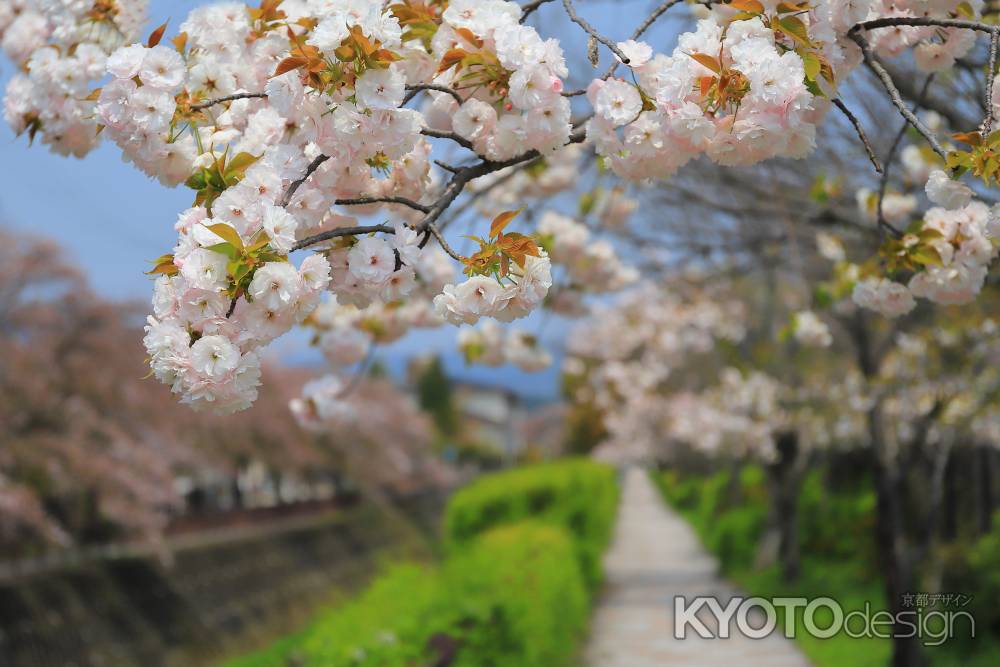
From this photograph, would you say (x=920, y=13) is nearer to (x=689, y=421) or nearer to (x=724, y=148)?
(x=724, y=148)

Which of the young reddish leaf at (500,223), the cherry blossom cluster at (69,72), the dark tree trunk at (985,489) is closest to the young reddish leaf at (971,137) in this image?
the young reddish leaf at (500,223)

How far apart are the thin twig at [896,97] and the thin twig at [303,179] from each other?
116cm

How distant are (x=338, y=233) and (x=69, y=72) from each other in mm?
1307

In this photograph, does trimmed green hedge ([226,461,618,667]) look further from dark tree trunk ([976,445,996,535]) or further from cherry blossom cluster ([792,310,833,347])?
dark tree trunk ([976,445,996,535])

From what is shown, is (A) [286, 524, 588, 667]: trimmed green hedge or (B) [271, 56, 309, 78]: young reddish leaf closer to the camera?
(B) [271, 56, 309, 78]: young reddish leaf

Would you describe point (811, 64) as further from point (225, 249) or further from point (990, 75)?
point (225, 249)

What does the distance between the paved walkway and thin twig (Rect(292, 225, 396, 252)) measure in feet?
20.6

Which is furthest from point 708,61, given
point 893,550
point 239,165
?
point 893,550

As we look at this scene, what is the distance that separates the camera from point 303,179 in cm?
182

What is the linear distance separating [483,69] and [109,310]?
33.7ft

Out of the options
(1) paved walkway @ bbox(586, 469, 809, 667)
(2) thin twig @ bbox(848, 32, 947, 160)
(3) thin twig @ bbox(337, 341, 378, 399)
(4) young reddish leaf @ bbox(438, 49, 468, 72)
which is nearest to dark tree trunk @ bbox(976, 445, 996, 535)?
(1) paved walkway @ bbox(586, 469, 809, 667)

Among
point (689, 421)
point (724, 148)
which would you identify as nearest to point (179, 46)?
point (724, 148)

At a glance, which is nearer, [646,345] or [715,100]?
[715,100]

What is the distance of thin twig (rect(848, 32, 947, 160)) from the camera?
182 cm
